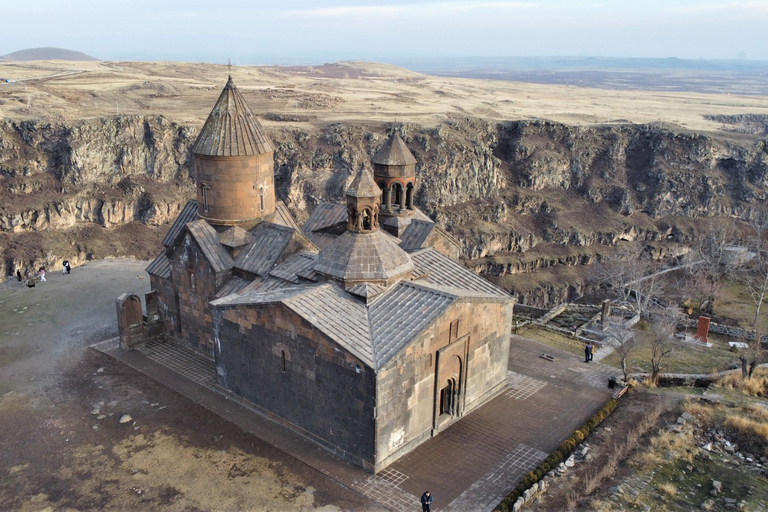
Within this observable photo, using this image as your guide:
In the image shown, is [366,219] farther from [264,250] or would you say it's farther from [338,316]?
[264,250]

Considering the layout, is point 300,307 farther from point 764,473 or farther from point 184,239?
point 764,473

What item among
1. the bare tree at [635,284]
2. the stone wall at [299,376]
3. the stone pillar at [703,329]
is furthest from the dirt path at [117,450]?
the bare tree at [635,284]

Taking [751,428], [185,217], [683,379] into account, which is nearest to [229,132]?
[185,217]

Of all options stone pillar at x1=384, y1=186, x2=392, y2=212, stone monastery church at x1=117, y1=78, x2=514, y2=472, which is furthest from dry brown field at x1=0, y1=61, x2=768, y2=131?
stone pillar at x1=384, y1=186, x2=392, y2=212

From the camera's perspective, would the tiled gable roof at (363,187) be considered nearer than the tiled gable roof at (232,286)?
Yes

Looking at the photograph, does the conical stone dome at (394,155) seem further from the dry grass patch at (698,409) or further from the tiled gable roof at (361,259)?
the dry grass patch at (698,409)

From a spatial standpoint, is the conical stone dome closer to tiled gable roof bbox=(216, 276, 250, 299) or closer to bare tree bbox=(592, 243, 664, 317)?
tiled gable roof bbox=(216, 276, 250, 299)
